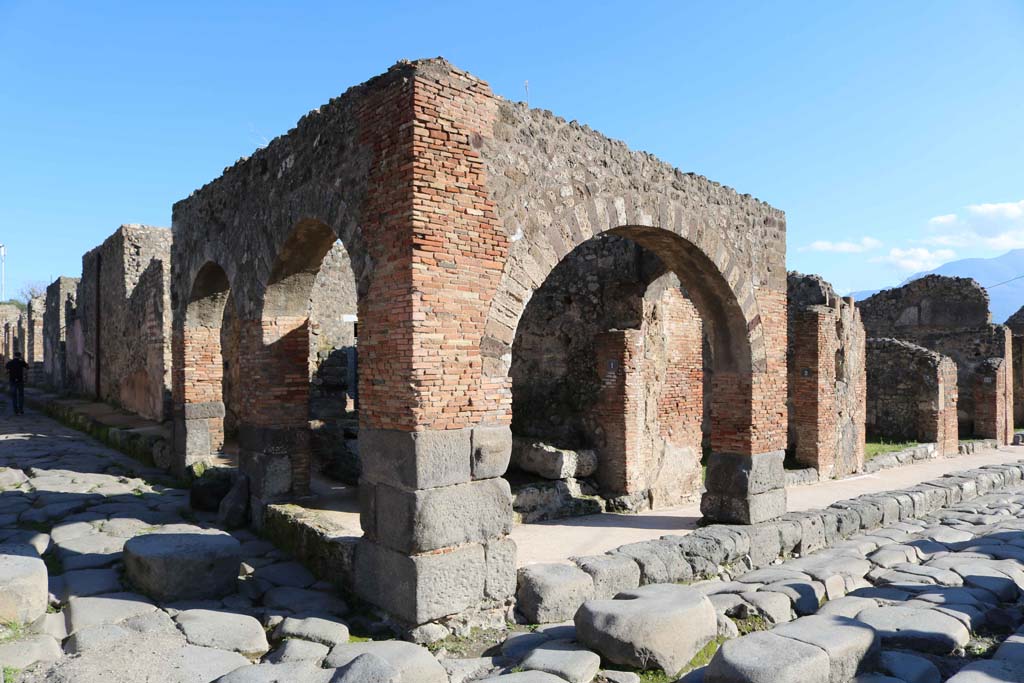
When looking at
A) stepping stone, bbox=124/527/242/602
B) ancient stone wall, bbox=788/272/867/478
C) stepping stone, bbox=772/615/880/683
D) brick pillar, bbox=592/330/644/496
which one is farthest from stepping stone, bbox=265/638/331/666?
ancient stone wall, bbox=788/272/867/478

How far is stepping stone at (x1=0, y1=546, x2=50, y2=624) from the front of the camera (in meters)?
4.50

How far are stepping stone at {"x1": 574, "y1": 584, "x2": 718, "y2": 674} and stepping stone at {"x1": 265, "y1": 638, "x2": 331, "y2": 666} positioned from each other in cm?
184

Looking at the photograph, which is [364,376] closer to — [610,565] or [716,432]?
[610,565]

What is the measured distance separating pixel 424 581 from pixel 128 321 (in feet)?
41.3

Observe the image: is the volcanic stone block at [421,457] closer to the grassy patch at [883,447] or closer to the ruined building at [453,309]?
the ruined building at [453,309]

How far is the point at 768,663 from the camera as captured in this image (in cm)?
385

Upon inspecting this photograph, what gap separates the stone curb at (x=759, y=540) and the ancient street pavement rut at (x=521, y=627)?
0.33 feet

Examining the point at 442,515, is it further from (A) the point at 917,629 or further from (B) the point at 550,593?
(A) the point at 917,629

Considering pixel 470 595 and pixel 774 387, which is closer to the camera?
pixel 470 595

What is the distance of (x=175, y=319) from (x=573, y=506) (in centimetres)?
648

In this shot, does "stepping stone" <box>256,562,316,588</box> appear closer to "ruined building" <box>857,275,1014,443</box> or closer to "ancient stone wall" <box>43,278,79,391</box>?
"ancient stone wall" <box>43,278,79,391</box>

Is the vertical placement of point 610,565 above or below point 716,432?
below

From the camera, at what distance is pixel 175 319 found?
9984 mm

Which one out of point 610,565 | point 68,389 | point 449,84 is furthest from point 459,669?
point 68,389
